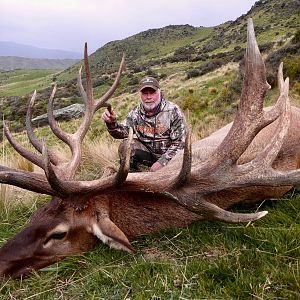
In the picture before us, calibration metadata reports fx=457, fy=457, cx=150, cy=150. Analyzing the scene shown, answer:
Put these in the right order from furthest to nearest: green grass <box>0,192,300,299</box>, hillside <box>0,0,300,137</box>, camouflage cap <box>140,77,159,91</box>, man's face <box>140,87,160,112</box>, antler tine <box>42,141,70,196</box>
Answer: hillside <box>0,0,300,137</box>
man's face <box>140,87,160,112</box>
camouflage cap <box>140,77,159,91</box>
antler tine <box>42,141,70,196</box>
green grass <box>0,192,300,299</box>

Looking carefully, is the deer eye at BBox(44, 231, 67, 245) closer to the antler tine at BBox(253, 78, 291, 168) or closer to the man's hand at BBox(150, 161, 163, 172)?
the antler tine at BBox(253, 78, 291, 168)

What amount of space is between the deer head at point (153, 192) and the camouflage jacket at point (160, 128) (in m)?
2.07

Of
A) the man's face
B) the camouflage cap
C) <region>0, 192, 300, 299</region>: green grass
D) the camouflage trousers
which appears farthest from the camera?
the camouflage trousers

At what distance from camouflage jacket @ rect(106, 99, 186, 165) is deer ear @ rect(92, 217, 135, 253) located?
2350 mm

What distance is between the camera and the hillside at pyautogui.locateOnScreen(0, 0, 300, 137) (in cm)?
1655

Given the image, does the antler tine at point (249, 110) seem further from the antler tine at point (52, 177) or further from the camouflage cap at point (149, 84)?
the camouflage cap at point (149, 84)

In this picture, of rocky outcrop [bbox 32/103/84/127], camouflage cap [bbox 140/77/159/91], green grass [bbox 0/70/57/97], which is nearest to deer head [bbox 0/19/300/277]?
camouflage cap [bbox 140/77/159/91]

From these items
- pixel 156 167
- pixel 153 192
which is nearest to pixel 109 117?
pixel 156 167

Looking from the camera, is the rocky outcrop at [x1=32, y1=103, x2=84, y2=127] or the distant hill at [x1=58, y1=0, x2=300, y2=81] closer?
the rocky outcrop at [x1=32, y1=103, x2=84, y2=127]

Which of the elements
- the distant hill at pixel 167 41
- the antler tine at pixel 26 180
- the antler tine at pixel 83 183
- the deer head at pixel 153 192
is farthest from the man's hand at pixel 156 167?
the distant hill at pixel 167 41

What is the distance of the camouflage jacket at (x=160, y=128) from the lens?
6.05 m

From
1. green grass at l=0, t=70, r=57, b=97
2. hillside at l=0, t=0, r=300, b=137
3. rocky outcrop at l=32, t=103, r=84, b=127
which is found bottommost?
green grass at l=0, t=70, r=57, b=97

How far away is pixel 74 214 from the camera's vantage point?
3.61 metres

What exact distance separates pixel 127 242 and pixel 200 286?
0.75 meters
